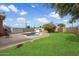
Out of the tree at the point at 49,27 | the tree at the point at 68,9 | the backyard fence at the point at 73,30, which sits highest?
the tree at the point at 68,9

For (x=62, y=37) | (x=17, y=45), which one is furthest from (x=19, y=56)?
(x=62, y=37)

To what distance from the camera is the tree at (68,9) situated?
1.70 meters

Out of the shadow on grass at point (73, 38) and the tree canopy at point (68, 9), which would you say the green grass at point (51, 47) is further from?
the tree canopy at point (68, 9)

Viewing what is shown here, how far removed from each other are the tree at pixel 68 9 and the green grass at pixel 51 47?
0.17 meters

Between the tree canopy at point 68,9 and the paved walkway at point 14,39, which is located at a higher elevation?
the tree canopy at point 68,9

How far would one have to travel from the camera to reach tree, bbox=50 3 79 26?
5.59 ft

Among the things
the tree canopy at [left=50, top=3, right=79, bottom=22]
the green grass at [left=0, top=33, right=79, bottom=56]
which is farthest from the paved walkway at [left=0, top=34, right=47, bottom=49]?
A: the tree canopy at [left=50, top=3, right=79, bottom=22]

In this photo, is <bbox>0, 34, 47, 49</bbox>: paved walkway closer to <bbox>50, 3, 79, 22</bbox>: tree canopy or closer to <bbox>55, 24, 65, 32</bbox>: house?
<bbox>55, 24, 65, 32</bbox>: house

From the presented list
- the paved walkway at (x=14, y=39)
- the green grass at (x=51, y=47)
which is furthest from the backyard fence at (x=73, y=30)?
the paved walkway at (x=14, y=39)

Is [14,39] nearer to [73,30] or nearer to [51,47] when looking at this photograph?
[51,47]

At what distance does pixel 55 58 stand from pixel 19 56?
305 mm

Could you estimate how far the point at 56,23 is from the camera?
5.65 ft

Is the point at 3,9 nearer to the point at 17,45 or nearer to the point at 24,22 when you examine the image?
the point at 24,22

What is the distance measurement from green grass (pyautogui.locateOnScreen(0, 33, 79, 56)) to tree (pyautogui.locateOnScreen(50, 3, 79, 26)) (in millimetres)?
166
